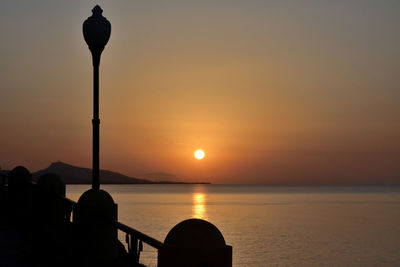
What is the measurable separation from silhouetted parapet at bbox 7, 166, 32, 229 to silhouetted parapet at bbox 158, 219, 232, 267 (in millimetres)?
11545

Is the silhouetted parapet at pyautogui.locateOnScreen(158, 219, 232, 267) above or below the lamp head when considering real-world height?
below

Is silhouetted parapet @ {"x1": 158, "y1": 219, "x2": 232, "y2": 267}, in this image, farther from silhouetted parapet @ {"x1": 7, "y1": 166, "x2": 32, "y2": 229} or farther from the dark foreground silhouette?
silhouetted parapet @ {"x1": 7, "y1": 166, "x2": 32, "y2": 229}

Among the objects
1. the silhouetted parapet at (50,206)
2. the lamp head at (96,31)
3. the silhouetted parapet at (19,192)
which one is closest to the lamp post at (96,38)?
the lamp head at (96,31)

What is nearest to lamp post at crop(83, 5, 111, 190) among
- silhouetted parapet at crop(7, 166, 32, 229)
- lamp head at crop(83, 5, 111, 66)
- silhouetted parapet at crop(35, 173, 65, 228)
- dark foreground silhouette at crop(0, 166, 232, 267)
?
lamp head at crop(83, 5, 111, 66)

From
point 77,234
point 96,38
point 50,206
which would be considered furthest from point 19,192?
point 96,38

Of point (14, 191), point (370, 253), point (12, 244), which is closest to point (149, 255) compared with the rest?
point (370, 253)

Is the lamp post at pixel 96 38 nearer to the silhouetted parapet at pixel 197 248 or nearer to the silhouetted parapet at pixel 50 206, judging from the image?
the silhouetted parapet at pixel 50 206

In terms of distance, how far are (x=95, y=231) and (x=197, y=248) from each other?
4.69 meters

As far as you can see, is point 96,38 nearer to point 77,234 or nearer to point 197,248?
point 77,234

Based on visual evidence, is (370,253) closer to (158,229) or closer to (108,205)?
(158,229)

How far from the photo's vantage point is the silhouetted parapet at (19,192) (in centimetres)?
1753

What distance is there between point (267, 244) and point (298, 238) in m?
9.20

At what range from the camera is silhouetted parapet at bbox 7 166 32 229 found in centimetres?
1753

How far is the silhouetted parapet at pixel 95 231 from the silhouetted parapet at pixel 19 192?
6.83 meters
